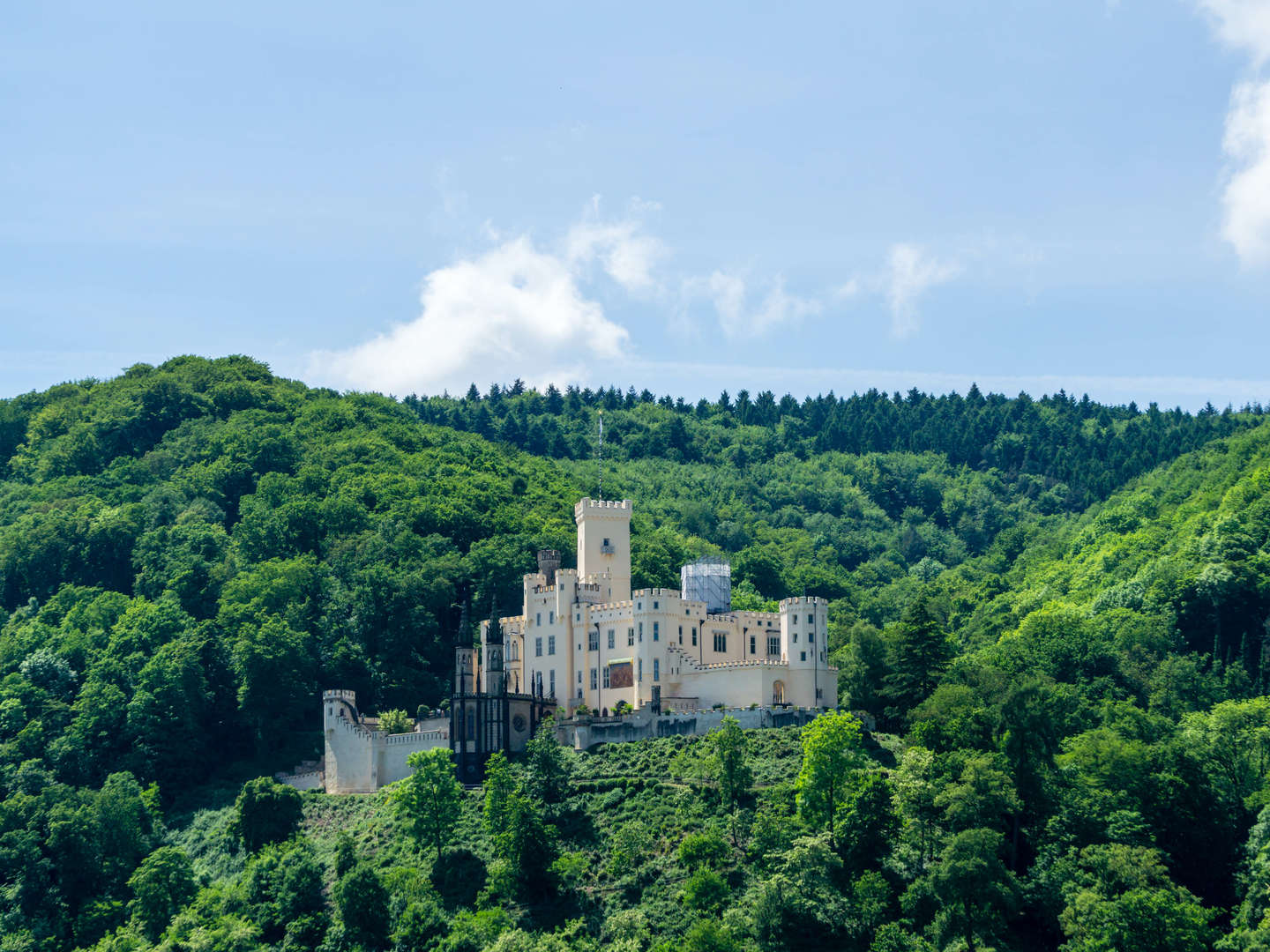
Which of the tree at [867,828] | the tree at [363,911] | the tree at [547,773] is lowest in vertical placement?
the tree at [363,911]

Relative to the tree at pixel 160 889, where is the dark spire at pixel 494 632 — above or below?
above

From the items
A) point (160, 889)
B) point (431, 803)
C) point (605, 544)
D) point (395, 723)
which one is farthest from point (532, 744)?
point (160, 889)

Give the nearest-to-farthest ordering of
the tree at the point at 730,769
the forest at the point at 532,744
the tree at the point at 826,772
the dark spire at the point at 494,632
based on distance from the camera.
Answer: the forest at the point at 532,744 → the tree at the point at 826,772 → the tree at the point at 730,769 → the dark spire at the point at 494,632

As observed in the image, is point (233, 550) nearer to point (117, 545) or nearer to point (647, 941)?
point (117, 545)

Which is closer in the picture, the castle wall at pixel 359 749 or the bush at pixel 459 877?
the bush at pixel 459 877

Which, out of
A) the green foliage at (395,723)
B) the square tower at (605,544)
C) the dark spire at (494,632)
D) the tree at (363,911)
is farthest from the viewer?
the square tower at (605,544)

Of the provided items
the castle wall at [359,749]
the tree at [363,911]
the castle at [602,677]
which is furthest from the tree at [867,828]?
the castle wall at [359,749]

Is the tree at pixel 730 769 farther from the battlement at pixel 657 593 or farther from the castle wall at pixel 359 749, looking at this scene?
the castle wall at pixel 359 749
